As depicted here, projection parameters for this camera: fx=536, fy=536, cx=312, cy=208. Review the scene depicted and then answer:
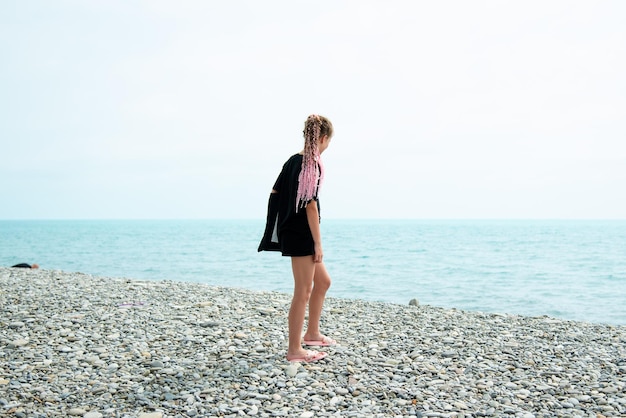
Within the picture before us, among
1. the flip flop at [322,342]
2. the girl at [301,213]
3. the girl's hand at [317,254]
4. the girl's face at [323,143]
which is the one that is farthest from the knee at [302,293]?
the girl's face at [323,143]

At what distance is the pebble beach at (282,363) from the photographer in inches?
185

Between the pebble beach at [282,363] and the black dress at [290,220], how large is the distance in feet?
4.04

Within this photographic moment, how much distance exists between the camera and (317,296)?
5902 mm

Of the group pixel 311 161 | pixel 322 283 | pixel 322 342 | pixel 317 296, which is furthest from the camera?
pixel 322 342

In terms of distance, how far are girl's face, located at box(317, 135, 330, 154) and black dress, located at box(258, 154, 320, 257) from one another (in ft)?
0.71

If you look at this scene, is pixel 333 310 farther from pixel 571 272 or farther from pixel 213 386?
pixel 571 272

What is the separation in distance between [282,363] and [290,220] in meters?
1.54

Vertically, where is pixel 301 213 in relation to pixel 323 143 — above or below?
below

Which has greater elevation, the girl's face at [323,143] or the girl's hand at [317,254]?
the girl's face at [323,143]

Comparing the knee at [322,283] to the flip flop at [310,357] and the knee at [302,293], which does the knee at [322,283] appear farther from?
the flip flop at [310,357]

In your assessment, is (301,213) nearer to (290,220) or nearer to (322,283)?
(290,220)

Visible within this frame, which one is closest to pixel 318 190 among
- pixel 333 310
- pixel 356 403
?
pixel 356 403

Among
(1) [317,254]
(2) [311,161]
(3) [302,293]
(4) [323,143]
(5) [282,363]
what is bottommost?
(5) [282,363]

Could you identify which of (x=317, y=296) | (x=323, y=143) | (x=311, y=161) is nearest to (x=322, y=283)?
(x=317, y=296)
